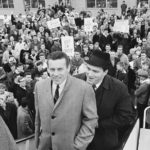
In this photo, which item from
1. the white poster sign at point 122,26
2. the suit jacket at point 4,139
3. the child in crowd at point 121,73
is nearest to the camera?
the suit jacket at point 4,139

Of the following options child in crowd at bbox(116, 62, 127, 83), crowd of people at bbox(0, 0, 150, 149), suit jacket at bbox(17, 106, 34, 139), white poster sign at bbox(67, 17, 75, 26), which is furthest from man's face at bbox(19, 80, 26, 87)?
white poster sign at bbox(67, 17, 75, 26)

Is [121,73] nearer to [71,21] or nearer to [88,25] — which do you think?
[88,25]

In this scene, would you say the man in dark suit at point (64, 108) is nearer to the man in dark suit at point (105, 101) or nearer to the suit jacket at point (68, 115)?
the suit jacket at point (68, 115)

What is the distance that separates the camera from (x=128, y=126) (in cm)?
357

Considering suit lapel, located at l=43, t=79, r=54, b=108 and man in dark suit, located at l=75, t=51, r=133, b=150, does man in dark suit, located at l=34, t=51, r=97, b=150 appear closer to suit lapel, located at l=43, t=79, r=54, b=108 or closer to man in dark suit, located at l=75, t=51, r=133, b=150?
suit lapel, located at l=43, t=79, r=54, b=108

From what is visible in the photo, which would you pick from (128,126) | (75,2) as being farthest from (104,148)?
(75,2)

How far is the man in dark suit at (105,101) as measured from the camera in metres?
2.99

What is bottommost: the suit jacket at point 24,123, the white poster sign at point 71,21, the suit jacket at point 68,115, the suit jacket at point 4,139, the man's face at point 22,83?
the suit jacket at point 24,123

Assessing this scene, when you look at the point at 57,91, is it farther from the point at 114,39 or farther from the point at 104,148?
the point at 114,39

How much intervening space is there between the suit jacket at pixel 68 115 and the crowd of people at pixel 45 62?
493 millimetres

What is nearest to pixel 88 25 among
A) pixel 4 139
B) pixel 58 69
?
pixel 58 69

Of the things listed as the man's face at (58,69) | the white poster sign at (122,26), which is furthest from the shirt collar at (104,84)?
the white poster sign at (122,26)

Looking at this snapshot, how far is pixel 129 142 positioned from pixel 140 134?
0.43 m

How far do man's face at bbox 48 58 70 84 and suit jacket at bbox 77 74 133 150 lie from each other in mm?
560
